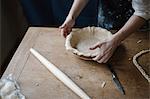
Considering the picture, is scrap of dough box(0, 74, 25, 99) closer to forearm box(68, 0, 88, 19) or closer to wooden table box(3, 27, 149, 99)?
wooden table box(3, 27, 149, 99)

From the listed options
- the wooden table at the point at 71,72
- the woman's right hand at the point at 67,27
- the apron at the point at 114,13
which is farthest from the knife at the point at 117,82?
the apron at the point at 114,13

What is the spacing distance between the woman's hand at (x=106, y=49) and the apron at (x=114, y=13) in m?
0.33

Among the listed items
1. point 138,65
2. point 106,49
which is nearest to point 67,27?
point 106,49

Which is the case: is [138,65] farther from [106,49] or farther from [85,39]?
[85,39]

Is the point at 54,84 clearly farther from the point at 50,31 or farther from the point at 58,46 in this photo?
the point at 50,31

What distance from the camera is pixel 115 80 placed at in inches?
35.6

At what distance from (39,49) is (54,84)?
9.0 inches

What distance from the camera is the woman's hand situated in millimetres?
968

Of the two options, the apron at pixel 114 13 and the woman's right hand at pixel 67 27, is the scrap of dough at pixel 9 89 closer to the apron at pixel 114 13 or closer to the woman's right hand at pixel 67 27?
the woman's right hand at pixel 67 27

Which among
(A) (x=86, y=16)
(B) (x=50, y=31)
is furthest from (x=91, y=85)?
(A) (x=86, y=16)

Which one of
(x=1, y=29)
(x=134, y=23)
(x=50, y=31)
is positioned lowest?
(x=1, y=29)

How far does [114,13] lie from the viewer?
132 cm

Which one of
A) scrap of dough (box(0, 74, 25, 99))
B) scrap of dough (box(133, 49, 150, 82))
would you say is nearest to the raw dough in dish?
scrap of dough (box(133, 49, 150, 82))

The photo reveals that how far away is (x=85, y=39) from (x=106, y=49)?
16 cm
